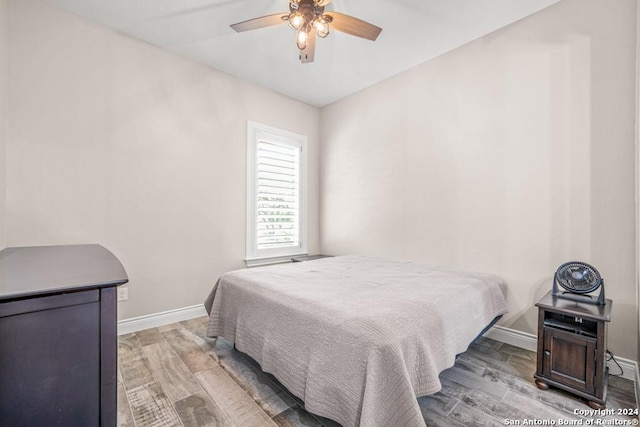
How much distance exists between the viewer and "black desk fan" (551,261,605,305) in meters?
1.87

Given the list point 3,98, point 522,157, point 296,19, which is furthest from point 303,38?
point 3,98

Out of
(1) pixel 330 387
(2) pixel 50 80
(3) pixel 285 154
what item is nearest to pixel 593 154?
(1) pixel 330 387

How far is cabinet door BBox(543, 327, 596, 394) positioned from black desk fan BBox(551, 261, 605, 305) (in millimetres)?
325

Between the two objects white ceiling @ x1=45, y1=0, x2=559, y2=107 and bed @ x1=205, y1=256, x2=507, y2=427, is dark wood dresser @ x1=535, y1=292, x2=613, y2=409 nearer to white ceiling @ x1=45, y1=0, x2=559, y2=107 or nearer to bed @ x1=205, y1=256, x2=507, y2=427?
bed @ x1=205, y1=256, x2=507, y2=427

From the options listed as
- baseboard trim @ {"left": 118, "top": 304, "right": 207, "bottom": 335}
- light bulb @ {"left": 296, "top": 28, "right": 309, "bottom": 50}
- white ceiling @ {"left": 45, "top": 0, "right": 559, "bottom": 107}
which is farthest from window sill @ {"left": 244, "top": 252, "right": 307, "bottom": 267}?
light bulb @ {"left": 296, "top": 28, "right": 309, "bottom": 50}

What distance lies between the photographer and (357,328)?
1.34 m

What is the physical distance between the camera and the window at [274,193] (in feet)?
11.6

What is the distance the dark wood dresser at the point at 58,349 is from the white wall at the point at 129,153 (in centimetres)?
170

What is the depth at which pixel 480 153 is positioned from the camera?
268 centimetres

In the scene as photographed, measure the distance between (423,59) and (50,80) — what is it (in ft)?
11.4

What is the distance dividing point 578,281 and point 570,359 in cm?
55

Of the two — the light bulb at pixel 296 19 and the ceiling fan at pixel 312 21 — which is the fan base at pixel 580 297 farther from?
the light bulb at pixel 296 19

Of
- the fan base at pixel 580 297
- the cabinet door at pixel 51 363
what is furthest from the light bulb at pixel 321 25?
the fan base at pixel 580 297

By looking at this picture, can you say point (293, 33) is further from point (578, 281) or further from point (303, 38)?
point (578, 281)
